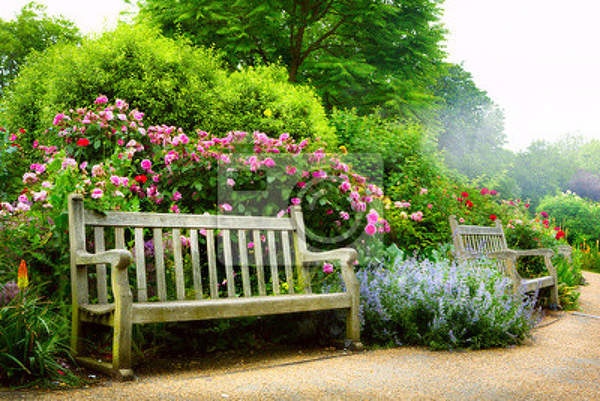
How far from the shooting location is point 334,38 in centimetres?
1416

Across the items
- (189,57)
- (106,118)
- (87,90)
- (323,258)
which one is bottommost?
(323,258)

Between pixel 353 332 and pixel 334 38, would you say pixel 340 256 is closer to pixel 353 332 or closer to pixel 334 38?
pixel 353 332

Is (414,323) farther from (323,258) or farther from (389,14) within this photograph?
(389,14)

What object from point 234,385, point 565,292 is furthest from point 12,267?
point 565,292

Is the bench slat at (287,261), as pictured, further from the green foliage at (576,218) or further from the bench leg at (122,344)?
the green foliage at (576,218)

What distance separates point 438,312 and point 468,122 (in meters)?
30.0

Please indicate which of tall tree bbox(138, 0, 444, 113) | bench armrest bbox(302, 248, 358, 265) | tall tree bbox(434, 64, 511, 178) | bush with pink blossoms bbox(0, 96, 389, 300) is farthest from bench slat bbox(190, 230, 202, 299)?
tall tree bbox(434, 64, 511, 178)

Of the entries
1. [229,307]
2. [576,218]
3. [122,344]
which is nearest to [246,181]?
[229,307]

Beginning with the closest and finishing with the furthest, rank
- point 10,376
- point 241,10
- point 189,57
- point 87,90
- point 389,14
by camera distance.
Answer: point 10,376, point 87,90, point 189,57, point 241,10, point 389,14

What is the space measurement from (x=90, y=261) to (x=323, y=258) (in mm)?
1897

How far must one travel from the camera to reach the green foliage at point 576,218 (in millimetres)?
17141

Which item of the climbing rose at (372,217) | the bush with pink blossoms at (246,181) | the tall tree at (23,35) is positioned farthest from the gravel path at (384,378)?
the tall tree at (23,35)

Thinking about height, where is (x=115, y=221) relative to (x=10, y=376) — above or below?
above

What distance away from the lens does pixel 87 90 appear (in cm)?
696
